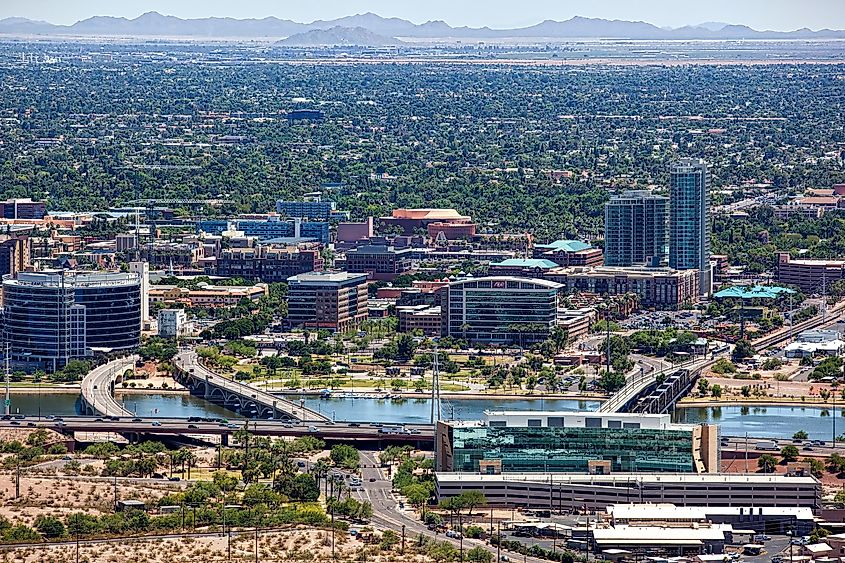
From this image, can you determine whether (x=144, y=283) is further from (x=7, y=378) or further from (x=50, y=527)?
(x=50, y=527)

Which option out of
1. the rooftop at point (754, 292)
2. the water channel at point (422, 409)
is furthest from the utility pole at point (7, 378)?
the rooftop at point (754, 292)

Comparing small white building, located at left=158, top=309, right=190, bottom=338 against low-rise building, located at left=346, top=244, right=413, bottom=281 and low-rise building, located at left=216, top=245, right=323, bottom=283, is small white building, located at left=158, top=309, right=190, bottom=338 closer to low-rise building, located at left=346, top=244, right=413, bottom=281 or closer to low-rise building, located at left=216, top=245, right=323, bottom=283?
low-rise building, located at left=216, top=245, right=323, bottom=283

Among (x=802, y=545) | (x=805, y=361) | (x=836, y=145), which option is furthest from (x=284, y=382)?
(x=836, y=145)

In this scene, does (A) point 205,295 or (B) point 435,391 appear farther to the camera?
(A) point 205,295

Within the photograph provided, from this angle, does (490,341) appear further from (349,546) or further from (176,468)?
(349,546)

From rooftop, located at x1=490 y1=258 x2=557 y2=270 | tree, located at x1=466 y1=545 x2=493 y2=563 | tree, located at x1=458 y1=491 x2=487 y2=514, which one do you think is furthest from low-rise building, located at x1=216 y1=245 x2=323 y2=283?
tree, located at x1=466 y1=545 x2=493 y2=563

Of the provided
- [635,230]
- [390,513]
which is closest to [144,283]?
[635,230]
